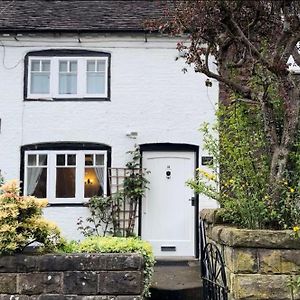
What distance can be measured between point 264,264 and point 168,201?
670 cm

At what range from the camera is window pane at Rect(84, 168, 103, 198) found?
10773 millimetres

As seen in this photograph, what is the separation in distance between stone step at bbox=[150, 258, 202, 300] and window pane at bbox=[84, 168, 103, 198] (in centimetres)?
253

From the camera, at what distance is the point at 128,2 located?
40.9 feet

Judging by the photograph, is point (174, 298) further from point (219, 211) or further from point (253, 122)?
point (253, 122)

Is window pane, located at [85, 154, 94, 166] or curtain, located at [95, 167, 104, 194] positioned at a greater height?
window pane, located at [85, 154, 94, 166]

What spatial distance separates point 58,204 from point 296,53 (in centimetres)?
729

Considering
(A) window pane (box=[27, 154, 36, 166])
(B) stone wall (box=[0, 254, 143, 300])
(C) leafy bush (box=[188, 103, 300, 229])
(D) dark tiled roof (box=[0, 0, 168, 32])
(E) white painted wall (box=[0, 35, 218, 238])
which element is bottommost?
(B) stone wall (box=[0, 254, 143, 300])

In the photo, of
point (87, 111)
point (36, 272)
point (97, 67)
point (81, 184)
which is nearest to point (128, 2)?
point (97, 67)

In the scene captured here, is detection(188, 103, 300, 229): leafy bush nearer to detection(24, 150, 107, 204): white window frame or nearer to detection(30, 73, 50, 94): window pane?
detection(24, 150, 107, 204): white window frame

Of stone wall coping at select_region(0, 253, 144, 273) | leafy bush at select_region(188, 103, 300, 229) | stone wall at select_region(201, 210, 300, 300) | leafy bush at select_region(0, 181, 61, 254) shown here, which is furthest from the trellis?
stone wall at select_region(201, 210, 300, 300)

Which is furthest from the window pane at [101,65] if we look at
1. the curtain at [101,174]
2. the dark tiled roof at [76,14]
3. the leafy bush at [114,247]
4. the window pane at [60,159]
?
the leafy bush at [114,247]

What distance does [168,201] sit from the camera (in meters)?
10.6

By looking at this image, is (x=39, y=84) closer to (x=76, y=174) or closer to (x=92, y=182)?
(x=76, y=174)

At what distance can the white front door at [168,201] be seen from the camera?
10531 millimetres
